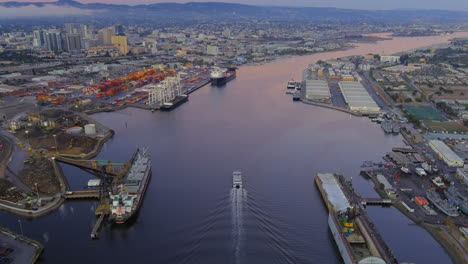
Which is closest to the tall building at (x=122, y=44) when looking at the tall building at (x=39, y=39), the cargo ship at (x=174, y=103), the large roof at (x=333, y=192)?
the tall building at (x=39, y=39)

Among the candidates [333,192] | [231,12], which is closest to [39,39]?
[333,192]

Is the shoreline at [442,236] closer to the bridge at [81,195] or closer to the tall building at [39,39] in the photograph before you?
the bridge at [81,195]

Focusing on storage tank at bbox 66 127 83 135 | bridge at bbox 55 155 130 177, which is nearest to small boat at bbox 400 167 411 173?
bridge at bbox 55 155 130 177

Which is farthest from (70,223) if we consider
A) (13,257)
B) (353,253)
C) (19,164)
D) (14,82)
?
(14,82)

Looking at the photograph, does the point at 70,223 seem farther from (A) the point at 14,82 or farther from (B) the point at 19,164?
(A) the point at 14,82

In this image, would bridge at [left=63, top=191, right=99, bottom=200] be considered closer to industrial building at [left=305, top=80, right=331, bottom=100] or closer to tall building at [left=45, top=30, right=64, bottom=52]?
industrial building at [left=305, top=80, right=331, bottom=100]
